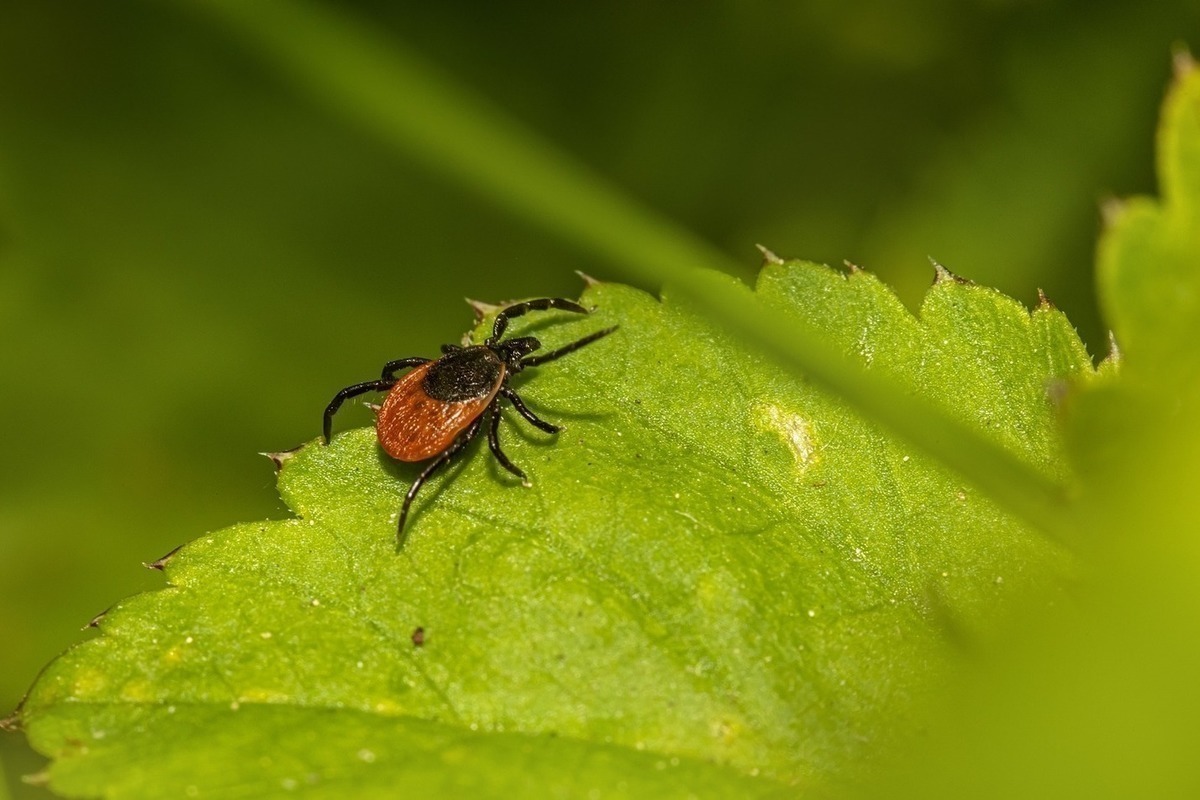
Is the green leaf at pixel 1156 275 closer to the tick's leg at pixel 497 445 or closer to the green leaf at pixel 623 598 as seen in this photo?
the green leaf at pixel 623 598

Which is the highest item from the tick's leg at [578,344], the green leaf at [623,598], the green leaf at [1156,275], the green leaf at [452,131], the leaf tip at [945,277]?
the green leaf at [452,131]

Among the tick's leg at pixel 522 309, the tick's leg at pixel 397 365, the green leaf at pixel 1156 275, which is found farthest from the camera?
the tick's leg at pixel 397 365

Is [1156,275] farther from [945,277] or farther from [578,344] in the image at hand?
[578,344]

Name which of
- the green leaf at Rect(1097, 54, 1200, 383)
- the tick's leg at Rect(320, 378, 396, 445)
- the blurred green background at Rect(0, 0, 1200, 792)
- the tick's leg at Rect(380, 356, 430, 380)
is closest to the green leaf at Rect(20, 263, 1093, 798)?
the tick's leg at Rect(320, 378, 396, 445)

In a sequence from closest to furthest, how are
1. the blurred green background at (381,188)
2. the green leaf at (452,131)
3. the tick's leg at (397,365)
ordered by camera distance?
the tick's leg at (397,365) → the green leaf at (452,131) → the blurred green background at (381,188)

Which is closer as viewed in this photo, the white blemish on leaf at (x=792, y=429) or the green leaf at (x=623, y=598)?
the green leaf at (x=623, y=598)

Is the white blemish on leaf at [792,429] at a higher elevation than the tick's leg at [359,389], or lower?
higher

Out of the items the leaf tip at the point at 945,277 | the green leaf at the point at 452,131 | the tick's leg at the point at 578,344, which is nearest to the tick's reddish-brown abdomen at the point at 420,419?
the tick's leg at the point at 578,344
